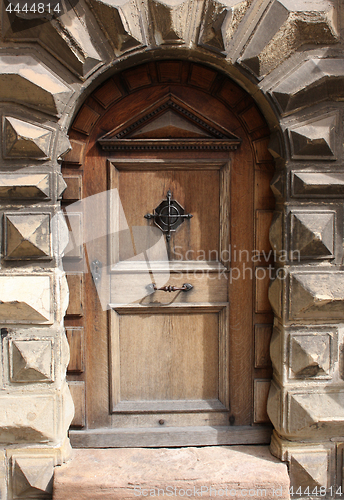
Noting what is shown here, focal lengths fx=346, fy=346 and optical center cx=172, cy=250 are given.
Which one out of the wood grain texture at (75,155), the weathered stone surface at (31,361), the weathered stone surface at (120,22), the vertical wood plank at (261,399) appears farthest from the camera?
the vertical wood plank at (261,399)

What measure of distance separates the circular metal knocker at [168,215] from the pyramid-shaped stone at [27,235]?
0.54 metres

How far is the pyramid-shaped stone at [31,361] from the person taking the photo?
169 cm

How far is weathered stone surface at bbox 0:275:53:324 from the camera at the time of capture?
5.43 feet

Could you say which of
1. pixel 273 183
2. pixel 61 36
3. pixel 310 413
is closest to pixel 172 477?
pixel 310 413

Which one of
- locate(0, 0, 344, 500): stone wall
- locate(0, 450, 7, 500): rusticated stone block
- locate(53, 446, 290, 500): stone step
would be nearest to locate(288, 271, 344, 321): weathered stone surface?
locate(0, 0, 344, 500): stone wall

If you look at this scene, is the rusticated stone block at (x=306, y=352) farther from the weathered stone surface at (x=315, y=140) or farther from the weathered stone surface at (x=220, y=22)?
the weathered stone surface at (x=220, y=22)

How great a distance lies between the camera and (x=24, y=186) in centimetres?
164

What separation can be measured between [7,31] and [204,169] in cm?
114

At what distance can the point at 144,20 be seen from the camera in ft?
5.34

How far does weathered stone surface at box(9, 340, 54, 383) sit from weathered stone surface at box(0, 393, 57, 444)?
0.10 meters

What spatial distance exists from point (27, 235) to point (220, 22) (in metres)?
1.35

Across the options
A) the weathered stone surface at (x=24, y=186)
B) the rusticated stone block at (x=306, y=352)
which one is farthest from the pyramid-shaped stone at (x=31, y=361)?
the rusticated stone block at (x=306, y=352)

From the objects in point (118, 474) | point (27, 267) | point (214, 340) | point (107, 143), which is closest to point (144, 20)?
point (107, 143)

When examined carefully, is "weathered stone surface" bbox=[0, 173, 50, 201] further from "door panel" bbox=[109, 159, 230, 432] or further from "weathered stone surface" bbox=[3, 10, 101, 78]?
"weathered stone surface" bbox=[3, 10, 101, 78]
